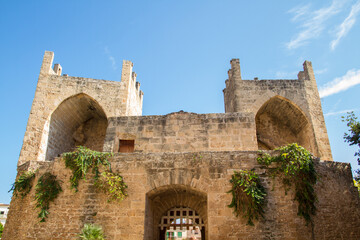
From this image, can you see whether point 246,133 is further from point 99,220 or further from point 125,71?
point 125,71

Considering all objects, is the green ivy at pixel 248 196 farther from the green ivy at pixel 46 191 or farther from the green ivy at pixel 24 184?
the green ivy at pixel 24 184

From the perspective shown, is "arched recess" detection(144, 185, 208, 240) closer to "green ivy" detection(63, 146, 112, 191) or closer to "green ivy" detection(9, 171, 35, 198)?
"green ivy" detection(63, 146, 112, 191)

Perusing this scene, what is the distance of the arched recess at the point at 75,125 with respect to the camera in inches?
532

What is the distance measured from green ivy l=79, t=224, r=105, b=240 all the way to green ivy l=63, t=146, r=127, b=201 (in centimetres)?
71

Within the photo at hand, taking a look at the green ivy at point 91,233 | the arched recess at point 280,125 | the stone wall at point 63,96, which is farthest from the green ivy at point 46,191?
the arched recess at point 280,125

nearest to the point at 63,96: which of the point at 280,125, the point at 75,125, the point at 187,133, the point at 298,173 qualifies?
the point at 75,125

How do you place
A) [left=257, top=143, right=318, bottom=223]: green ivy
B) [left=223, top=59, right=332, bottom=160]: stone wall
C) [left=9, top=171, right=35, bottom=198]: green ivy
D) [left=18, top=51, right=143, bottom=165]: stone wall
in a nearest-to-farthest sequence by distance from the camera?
1. [left=257, top=143, right=318, bottom=223]: green ivy
2. [left=9, top=171, right=35, bottom=198]: green ivy
3. [left=18, top=51, right=143, bottom=165]: stone wall
4. [left=223, top=59, right=332, bottom=160]: stone wall

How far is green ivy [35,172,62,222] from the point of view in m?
6.79

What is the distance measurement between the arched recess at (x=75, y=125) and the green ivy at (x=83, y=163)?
650 cm

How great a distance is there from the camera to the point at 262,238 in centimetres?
615

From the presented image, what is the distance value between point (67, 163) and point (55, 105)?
7.11 meters

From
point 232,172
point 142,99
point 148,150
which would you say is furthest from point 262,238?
point 142,99

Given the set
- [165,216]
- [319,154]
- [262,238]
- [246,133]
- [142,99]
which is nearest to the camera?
[262,238]

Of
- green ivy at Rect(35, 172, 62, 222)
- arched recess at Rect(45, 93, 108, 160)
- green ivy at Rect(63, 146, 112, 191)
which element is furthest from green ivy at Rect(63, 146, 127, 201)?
arched recess at Rect(45, 93, 108, 160)
